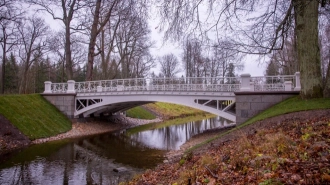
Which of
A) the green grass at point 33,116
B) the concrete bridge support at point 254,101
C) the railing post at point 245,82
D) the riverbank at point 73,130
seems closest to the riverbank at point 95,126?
the riverbank at point 73,130

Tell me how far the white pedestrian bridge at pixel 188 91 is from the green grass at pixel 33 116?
1.34m

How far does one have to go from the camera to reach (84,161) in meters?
9.82

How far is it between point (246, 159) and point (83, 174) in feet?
19.1

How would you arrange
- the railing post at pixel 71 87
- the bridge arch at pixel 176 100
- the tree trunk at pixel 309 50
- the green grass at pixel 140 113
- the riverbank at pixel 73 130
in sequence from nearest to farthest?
the tree trunk at pixel 309 50, the riverbank at pixel 73 130, the bridge arch at pixel 176 100, the railing post at pixel 71 87, the green grass at pixel 140 113

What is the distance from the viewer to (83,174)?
8.12 meters

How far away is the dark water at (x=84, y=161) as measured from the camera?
7.65 metres

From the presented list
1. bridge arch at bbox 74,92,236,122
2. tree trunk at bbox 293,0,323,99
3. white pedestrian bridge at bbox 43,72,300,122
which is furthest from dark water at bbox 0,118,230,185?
tree trunk at bbox 293,0,323,99

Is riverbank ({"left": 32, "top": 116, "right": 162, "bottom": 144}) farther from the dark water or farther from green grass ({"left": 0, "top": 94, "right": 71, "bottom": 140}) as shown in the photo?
the dark water

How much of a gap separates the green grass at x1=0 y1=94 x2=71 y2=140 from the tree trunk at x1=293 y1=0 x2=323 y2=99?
42.5 ft

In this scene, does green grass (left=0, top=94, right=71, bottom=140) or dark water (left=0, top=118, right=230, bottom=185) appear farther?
green grass (left=0, top=94, right=71, bottom=140)

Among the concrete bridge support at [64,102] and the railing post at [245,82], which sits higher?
the railing post at [245,82]

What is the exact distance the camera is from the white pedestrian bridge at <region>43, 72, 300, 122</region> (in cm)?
1202

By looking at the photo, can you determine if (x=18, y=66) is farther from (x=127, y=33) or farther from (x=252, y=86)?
(x=252, y=86)

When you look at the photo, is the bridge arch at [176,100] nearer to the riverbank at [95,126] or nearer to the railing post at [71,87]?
the railing post at [71,87]
